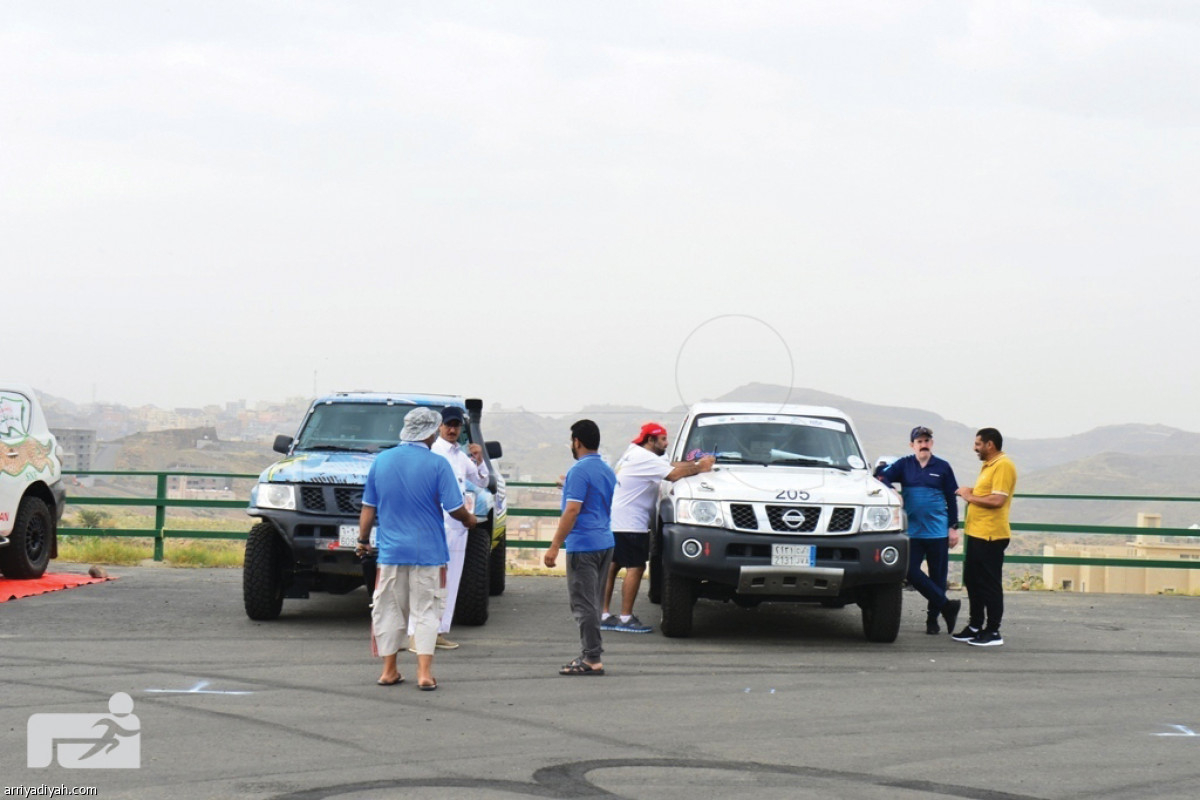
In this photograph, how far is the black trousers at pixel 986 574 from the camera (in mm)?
11312

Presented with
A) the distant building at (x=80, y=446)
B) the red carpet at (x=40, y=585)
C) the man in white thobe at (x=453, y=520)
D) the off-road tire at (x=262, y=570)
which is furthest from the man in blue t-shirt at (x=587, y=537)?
the distant building at (x=80, y=446)

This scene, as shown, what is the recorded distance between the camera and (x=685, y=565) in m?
10.9

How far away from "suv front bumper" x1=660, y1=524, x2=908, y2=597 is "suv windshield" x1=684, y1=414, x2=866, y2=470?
1.42 metres

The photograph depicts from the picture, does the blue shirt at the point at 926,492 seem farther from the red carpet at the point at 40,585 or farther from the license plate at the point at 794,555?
the red carpet at the point at 40,585

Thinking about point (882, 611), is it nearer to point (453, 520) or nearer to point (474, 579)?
point (474, 579)

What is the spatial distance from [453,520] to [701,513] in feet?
6.47

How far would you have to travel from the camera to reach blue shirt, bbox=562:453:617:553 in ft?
31.0

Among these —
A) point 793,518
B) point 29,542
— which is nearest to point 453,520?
point 793,518

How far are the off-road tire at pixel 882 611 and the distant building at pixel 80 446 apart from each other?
10.8 meters

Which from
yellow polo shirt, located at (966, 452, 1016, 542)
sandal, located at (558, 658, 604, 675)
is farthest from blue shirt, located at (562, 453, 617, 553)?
yellow polo shirt, located at (966, 452, 1016, 542)

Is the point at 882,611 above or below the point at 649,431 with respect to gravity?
below

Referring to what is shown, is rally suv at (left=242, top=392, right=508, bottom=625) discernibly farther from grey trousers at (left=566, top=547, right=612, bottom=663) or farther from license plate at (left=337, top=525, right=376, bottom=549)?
grey trousers at (left=566, top=547, right=612, bottom=663)

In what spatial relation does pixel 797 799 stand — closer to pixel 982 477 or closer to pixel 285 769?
pixel 285 769

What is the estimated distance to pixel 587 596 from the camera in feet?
30.7
